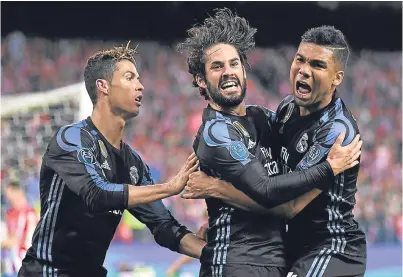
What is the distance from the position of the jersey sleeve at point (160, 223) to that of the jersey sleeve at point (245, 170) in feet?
2.75

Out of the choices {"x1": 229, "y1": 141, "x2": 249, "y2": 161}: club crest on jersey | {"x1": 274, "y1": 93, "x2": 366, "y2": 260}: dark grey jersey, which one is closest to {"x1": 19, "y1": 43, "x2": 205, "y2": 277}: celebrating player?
{"x1": 229, "y1": 141, "x2": 249, "y2": 161}: club crest on jersey

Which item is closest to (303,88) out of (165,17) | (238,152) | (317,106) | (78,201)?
(317,106)

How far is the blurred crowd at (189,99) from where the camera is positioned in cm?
1565

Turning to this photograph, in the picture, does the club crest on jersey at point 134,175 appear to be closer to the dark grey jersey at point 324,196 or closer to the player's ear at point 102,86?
the player's ear at point 102,86

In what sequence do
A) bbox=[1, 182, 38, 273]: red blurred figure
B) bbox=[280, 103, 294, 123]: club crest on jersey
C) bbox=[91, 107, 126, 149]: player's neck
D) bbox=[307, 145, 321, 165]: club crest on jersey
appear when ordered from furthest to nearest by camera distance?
bbox=[1, 182, 38, 273]: red blurred figure
bbox=[91, 107, 126, 149]: player's neck
bbox=[280, 103, 294, 123]: club crest on jersey
bbox=[307, 145, 321, 165]: club crest on jersey

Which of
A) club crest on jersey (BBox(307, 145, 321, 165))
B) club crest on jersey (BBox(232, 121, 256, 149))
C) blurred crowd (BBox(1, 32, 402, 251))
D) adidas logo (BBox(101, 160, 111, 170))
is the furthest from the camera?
blurred crowd (BBox(1, 32, 402, 251))

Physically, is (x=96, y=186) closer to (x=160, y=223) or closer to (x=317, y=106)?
(x=160, y=223)

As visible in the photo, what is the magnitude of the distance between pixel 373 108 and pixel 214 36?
13433 millimetres

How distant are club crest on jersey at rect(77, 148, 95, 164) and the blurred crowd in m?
9.40

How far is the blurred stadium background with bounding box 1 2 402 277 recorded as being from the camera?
16.0 metres

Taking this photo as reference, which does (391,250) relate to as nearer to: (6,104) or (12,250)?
(12,250)

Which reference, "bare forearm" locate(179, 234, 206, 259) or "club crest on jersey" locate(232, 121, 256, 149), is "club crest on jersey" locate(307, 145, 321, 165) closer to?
"club crest on jersey" locate(232, 121, 256, 149)

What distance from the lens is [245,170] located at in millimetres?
4527

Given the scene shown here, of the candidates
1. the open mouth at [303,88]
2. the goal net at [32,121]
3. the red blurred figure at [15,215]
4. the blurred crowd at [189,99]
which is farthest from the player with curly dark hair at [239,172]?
the blurred crowd at [189,99]
